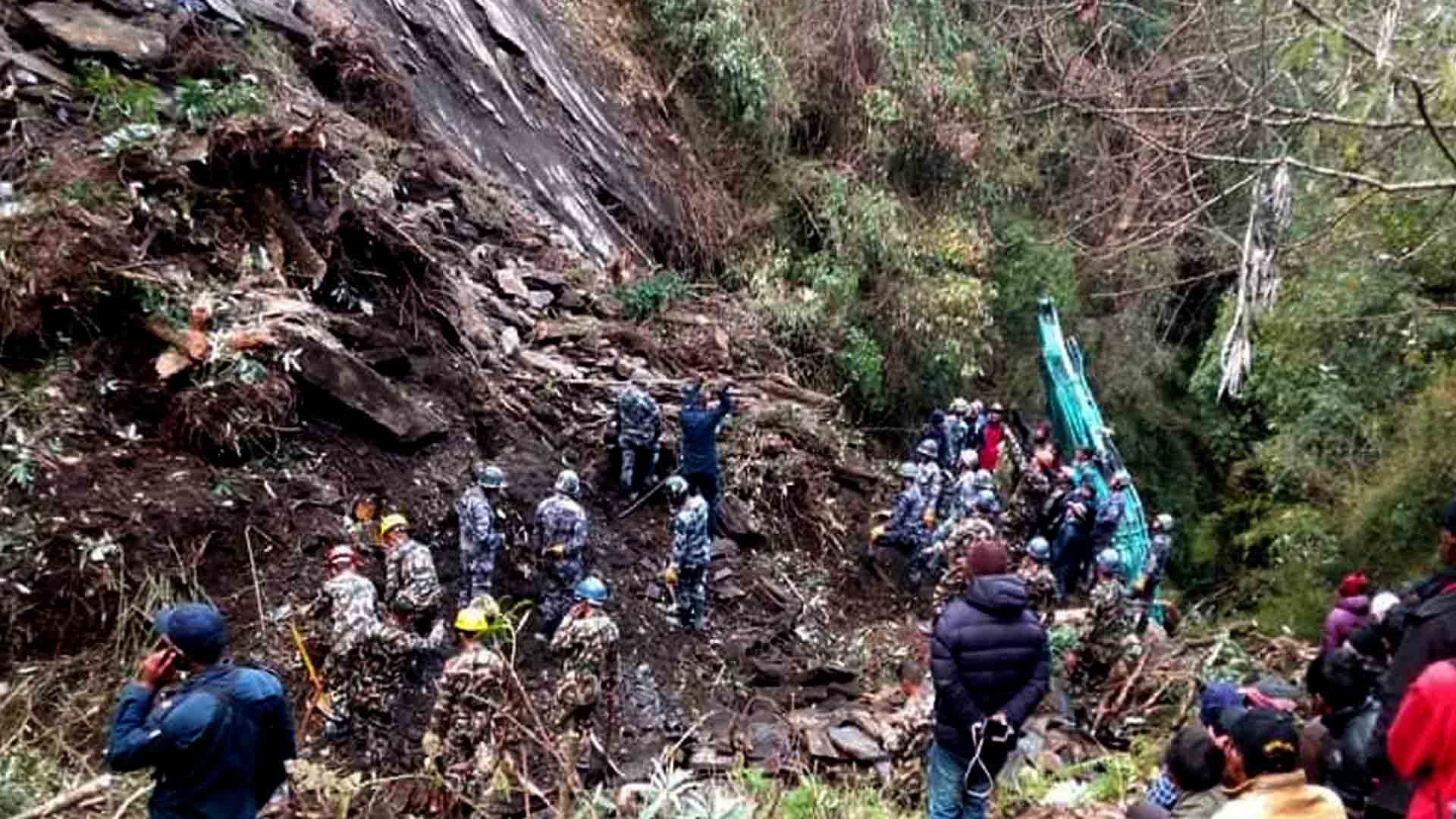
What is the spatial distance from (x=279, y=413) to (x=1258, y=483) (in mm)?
15315

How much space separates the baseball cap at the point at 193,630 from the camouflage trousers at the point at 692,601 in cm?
610

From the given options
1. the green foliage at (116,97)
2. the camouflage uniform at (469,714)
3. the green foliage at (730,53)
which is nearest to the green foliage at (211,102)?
the green foliage at (116,97)

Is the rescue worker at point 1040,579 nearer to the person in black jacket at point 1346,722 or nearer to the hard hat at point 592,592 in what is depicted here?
the hard hat at point 592,592

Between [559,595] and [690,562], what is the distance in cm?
120

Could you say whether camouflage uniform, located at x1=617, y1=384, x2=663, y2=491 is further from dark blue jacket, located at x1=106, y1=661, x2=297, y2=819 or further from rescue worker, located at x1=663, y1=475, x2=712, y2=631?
dark blue jacket, located at x1=106, y1=661, x2=297, y2=819

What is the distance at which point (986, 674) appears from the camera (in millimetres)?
5496

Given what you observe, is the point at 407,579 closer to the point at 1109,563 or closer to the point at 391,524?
the point at 391,524

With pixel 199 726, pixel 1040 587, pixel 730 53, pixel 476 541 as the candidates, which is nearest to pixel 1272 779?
pixel 199 726

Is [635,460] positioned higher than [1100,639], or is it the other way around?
[1100,639]

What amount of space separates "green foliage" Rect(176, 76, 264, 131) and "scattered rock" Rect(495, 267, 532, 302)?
331 centimetres

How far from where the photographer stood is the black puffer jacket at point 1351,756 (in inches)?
196

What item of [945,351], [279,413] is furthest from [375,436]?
[945,351]

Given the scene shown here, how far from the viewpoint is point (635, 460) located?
11227mm

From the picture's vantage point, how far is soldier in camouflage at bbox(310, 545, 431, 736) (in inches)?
291
